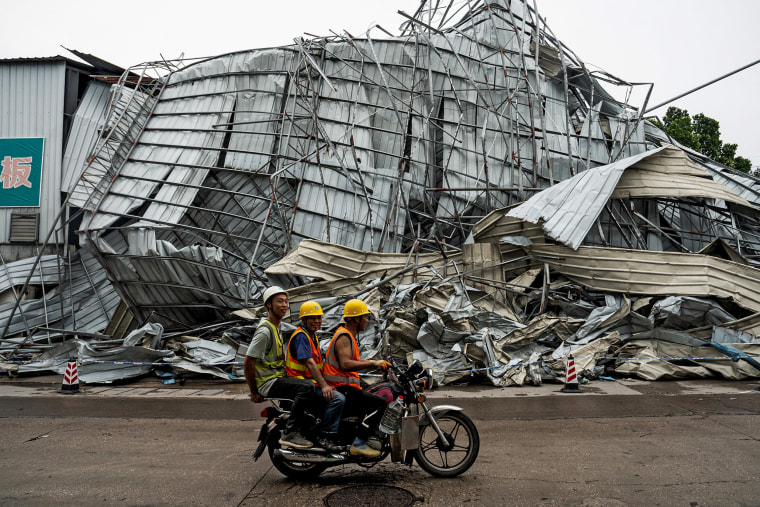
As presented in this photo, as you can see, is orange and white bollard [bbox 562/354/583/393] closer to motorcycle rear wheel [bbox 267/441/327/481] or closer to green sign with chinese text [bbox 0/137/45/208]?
motorcycle rear wheel [bbox 267/441/327/481]

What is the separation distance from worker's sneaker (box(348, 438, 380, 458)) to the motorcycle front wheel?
361mm

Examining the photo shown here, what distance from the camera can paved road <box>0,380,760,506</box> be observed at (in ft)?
15.2

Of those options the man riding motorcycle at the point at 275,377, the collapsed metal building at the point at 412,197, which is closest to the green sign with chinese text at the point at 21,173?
the collapsed metal building at the point at 412,197

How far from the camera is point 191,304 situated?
50.0 feet

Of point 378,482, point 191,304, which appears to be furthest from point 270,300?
point 191,304

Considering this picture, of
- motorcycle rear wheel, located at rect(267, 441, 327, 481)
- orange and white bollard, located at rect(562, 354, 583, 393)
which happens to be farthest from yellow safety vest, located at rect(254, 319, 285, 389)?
orange and white bollard, located at rect(562, 354, 583, 393)

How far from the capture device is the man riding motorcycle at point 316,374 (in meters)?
4.89

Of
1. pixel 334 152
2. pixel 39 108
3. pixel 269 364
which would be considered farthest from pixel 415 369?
pixel 39 108

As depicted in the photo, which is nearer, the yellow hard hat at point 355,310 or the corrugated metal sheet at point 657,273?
the yellow hard hat at point 355,310

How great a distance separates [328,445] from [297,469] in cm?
40

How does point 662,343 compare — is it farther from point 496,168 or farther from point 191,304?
point 191,304

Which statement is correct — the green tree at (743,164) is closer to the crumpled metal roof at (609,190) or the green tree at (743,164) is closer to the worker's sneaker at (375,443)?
the crumpled metal roof at (609,190)

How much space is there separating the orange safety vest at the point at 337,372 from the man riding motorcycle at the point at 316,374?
0.21 feet

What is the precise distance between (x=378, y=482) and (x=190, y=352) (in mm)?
8904
